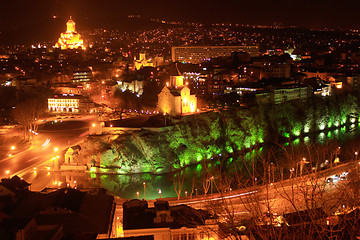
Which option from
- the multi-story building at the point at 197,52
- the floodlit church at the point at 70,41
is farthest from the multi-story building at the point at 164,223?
the floodlit church at the point at 70,41

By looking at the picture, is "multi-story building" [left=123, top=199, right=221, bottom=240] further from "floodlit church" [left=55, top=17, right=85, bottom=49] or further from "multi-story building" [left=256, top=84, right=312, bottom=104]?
"floodlit church" [left=55, top=17, right=85, bottom=49]

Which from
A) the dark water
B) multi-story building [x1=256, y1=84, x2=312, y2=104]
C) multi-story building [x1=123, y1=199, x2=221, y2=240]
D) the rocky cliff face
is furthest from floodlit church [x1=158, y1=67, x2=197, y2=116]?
multi-story building [x1=123, y1=199, x2=221, y2=240]

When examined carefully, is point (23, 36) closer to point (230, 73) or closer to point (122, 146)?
point (230, 73)

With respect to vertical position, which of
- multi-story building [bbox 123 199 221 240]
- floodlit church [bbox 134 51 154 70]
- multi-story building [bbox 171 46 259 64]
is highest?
multi-story building [bbox 171 46 259 64]

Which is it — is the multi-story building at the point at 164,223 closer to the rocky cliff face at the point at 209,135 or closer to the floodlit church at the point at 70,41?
the rocky cliff face at the point at 209,135

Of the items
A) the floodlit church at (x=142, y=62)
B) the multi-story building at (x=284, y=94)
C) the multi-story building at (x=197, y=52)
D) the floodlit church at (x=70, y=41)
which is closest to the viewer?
the multi-story building at (x=284, y=94)

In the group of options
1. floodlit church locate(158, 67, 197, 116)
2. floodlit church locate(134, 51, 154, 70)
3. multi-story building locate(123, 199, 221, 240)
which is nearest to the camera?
multi-story building locate(123, 199, 221, 240)

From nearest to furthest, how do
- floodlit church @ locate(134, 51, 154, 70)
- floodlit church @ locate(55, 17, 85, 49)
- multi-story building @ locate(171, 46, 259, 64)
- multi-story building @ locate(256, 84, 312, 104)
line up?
1. multi-story building @ locate(256, 84, 312, 104)
2. floodlit church @ locate(134, 51, 154, 70)
3. multi-story building @ locate(171, 46, 259, 64)
4. floodlit church @ locate(55, 17, 85, 49)
